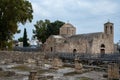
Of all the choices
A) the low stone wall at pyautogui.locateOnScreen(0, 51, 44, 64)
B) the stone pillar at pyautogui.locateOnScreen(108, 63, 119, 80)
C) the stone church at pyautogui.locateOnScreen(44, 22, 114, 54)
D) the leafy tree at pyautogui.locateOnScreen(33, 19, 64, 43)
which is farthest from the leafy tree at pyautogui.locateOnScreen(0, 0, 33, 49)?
the leafy tree at pyautogui.locateOnScreen(33, 19, 64, 43)

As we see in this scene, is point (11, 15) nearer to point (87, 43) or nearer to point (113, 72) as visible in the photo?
point (113, 72)

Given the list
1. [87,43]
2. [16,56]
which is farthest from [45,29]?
[16,56]

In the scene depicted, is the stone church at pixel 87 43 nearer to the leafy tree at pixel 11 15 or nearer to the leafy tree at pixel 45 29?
the leafy tree at pixel 45 29

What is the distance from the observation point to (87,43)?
58.9 m

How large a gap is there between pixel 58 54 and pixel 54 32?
31397 mm

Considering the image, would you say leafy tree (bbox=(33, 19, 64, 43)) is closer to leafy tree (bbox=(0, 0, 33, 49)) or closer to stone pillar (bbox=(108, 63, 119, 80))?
leafy tree (bbox=(0, 0, 33, 49))

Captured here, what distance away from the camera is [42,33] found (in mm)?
80188

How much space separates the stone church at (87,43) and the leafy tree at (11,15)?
811 inches

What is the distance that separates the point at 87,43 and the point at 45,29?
2443cm

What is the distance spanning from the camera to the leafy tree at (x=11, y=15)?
38906mm

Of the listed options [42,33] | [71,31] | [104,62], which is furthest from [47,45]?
[104,62]

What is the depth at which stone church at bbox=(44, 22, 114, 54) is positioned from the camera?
58.8m

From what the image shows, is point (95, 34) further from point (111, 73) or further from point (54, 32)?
point (111, 73)

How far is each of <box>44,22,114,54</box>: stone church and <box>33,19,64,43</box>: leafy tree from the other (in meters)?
13.5
